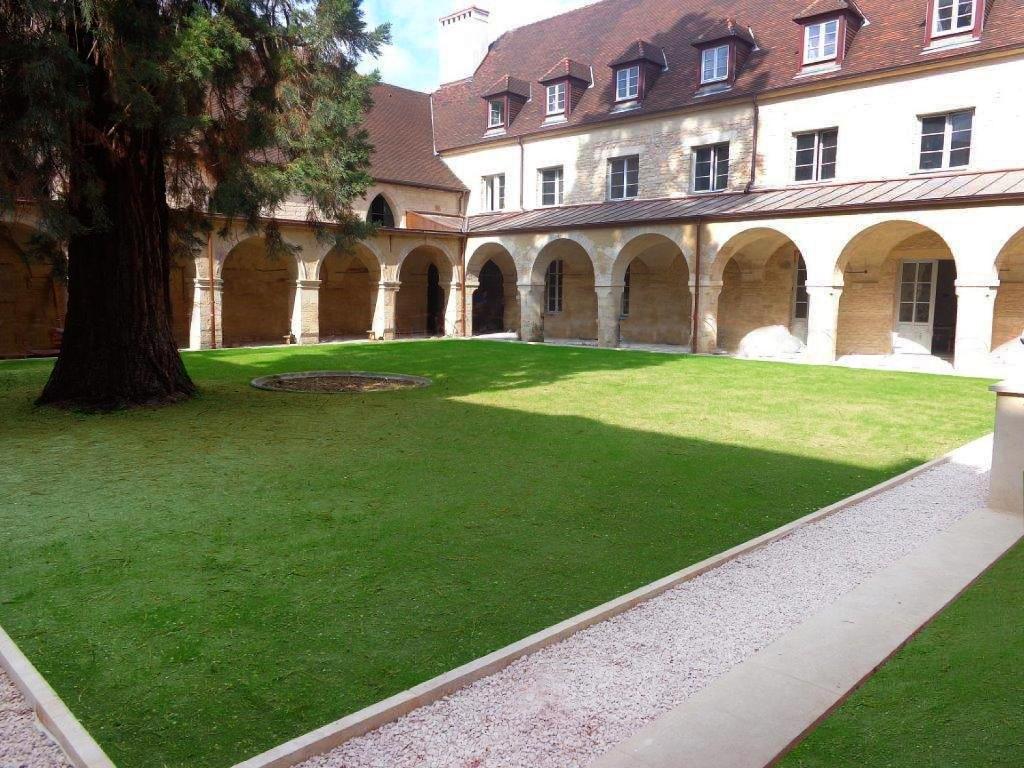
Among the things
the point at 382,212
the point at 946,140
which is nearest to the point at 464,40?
the point at 382,212

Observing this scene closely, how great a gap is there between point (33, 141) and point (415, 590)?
756 centimetres

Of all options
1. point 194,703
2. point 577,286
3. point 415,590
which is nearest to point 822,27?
point 577,286

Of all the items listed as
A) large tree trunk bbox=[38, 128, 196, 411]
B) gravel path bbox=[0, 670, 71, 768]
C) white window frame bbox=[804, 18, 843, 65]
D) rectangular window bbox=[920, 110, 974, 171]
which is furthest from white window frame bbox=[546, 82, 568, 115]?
gravel path bbox=[0, 670, 71, 768]

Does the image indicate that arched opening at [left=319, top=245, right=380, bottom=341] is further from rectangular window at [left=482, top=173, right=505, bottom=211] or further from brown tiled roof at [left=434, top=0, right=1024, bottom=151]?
brown tiled roof at [left=434, top=0, right=1024, bottom=151]

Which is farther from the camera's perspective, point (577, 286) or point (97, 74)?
point (577, 286)

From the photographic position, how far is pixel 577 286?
2662cm

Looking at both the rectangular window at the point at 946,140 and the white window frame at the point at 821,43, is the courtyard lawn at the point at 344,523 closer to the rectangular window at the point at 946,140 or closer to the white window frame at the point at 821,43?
the rectangular window at the point at 946,140

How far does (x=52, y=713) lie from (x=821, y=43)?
22.2m

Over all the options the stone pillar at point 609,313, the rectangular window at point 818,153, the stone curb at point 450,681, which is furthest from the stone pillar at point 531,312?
the stone curb at point 450,681

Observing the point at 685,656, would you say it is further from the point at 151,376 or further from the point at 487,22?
the point at 487,22

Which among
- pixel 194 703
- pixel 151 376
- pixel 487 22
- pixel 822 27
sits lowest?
pixel 194 703

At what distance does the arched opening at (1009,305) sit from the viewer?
17.4m

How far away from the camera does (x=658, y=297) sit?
24.7m

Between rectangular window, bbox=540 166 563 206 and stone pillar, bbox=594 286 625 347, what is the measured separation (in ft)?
16.3
